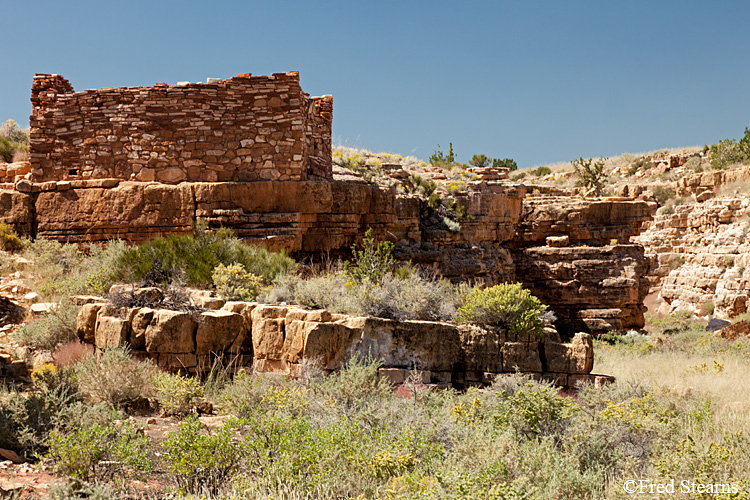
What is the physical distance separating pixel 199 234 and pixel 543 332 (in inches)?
230

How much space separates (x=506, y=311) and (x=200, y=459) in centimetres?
416

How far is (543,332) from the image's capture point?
6.88 m

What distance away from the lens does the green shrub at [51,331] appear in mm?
7051

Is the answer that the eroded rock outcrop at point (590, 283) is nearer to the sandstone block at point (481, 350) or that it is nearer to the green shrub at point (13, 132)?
the sandstone block at point (481, 350)

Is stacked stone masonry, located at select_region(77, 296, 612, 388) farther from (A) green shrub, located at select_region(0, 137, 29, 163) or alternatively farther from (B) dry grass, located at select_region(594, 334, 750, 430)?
(A) green shrub, located at select_region(0, 137, 29, 163)

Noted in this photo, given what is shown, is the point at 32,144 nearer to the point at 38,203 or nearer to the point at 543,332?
the point at 38,203

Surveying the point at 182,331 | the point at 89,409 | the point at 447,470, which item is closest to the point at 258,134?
the point at 182,331

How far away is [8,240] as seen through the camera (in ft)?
33.6

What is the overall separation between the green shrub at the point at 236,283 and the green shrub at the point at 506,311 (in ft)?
9.22

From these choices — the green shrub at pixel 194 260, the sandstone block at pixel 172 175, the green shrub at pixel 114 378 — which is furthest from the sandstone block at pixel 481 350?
the sandstone block at pixel 172 175

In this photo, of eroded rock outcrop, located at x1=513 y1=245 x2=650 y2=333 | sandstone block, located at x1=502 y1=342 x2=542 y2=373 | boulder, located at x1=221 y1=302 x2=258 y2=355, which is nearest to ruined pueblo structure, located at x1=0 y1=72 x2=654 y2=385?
boulder, located at x1=221 y1=302 x2=258 y2=355

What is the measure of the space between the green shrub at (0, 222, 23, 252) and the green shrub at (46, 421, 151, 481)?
7795 millimetres

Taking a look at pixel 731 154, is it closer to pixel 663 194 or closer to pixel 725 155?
pixel 725 155

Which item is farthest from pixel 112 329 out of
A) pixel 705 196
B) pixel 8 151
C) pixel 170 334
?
pixel 705 196
